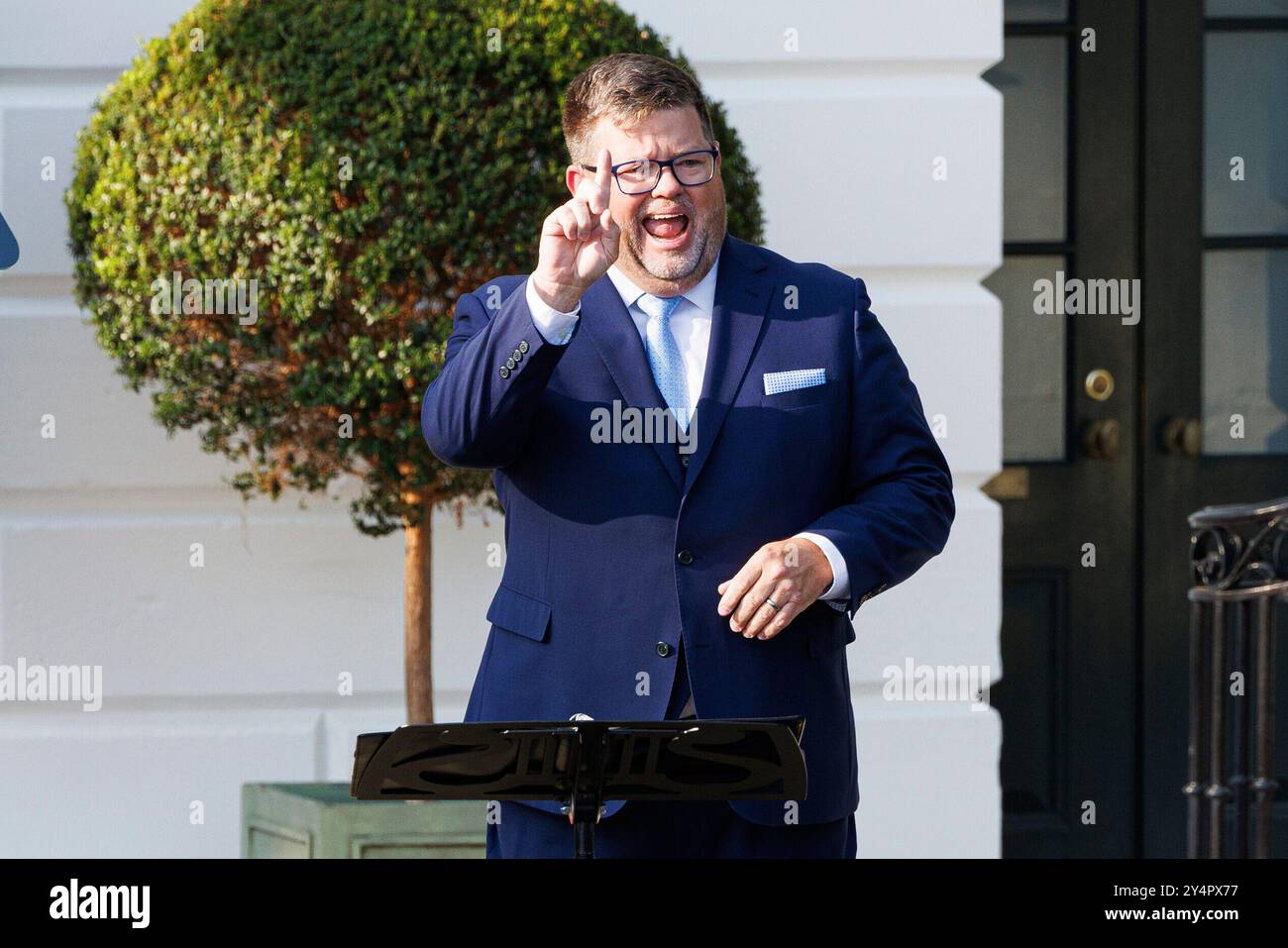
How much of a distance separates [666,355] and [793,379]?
21cm

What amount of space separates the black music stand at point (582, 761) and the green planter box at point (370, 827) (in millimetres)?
1821

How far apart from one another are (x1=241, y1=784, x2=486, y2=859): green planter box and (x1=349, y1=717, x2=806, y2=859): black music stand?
1821 millimetres

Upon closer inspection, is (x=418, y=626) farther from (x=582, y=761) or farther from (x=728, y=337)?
(x=582, y=761)

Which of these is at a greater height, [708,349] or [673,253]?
[673,253]

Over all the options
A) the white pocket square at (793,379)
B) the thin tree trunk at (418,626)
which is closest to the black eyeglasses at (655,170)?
the white pocket square at (793,379)

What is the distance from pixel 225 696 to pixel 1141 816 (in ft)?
9.48

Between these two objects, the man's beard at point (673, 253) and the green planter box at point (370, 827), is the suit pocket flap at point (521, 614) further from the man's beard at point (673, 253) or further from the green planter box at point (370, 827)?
the green planter box at point (370, 827)

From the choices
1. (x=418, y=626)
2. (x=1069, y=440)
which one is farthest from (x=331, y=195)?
(x=1069, y=440)

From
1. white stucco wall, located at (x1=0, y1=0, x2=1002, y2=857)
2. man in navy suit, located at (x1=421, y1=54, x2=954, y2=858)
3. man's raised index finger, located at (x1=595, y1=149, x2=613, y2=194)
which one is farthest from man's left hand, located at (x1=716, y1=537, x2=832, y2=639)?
white stucco wall, located at (x1=0, y1=0, x2=1002, y2=857)

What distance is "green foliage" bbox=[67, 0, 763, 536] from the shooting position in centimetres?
384

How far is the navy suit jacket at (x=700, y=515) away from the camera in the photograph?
2.61 m

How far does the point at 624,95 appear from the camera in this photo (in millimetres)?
2629
